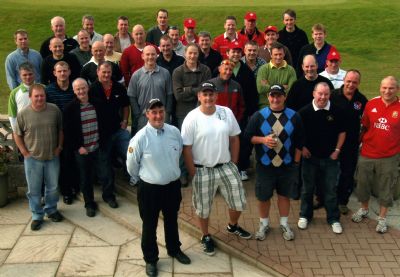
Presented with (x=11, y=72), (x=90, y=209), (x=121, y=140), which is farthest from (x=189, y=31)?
(x=90, y=209)

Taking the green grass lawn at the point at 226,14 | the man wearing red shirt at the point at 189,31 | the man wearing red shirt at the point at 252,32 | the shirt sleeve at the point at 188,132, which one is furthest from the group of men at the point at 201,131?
the green grass lawn at the point at 226,14

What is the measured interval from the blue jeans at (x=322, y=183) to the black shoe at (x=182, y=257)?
179cm

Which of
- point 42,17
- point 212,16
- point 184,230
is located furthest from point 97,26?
point 184,230

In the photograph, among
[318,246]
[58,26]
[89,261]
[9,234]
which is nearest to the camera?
[89,261]

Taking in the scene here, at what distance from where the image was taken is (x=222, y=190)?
588cm

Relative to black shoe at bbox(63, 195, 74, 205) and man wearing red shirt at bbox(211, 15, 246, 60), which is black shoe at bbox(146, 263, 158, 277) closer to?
black shoe at bbox(63, 195, 74, 205)

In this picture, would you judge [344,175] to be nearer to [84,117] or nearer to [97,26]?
[84,117]

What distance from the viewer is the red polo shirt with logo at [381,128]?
Answer: 618cm

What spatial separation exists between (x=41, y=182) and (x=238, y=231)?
9.36 feet

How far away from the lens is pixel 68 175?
7.24 meters

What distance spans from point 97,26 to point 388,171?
14.0m

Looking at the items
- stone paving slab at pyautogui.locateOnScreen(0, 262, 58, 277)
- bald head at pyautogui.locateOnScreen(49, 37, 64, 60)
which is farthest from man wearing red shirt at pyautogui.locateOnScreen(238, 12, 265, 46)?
stone paving slab at pyautogui.locateOnScreen(0, 262, 58, 277)

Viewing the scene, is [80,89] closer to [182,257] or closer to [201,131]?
[201,131]

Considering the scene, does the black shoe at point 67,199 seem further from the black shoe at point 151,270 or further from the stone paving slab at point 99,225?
the black shoe at point 151,270
